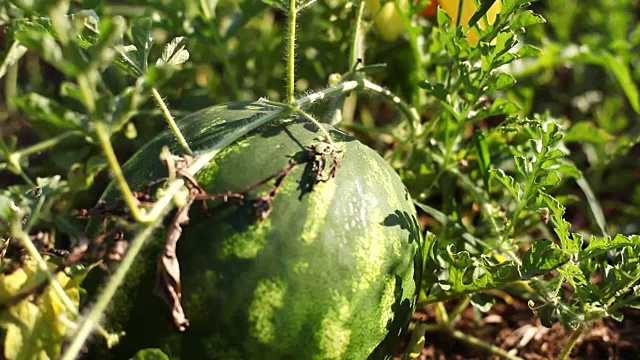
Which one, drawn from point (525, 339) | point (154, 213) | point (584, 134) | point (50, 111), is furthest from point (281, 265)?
point (584, 134)

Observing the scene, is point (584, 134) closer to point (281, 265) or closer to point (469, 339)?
point (469, 339)

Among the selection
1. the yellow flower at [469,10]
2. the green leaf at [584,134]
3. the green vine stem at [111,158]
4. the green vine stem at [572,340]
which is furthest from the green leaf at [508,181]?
the green vine stem at [111,158]

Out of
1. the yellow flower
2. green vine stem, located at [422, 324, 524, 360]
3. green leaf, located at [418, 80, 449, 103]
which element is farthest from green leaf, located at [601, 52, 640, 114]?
green vine stem, located at [422, 324, 524, 360]

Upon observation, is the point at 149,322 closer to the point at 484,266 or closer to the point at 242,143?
the point at 242,143

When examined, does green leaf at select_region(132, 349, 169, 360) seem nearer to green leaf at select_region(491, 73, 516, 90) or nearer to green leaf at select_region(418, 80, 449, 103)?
green leaf at select_region(418, 80, 449, 103)

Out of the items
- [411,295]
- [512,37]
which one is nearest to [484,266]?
[411,295]

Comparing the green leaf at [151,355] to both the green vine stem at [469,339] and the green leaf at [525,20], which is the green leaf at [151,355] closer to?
the green vine stem at [469,339]
